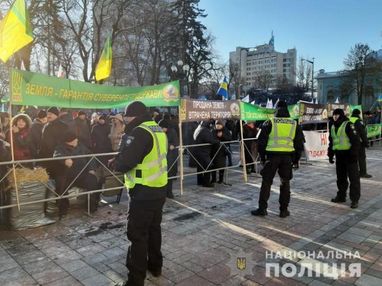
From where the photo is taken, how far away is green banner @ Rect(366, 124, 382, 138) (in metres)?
19.5

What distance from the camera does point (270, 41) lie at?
10294 cm

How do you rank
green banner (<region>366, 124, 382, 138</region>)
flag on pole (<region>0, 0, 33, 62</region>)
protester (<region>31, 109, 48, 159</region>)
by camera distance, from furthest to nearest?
green banner (<region>366, 124, 382, 138</region>)
protester (<region>31, 109, 48, 159</region>)
flag on pole (<region>0, 0, 33, 62</region>)

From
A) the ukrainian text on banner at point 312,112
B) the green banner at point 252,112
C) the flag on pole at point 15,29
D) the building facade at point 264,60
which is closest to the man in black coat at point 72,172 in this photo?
the flag on pole at point 15,29

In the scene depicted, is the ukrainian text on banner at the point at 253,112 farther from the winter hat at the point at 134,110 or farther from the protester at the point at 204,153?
the winter hat at the point at 134,110

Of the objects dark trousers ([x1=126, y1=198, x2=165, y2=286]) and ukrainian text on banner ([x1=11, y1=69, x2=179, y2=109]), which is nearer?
dark trousers ([x1=126, y1=198, x2=165, y2=286])

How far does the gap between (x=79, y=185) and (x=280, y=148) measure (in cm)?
368

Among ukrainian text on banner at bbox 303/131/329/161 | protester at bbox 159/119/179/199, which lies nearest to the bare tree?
ukrainian text on banner at bbox 303/131/329/161

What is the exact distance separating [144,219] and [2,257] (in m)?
2.25

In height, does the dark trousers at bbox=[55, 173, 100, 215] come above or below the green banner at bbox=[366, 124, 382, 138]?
below

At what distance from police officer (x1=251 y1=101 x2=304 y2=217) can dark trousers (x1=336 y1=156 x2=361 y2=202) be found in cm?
153

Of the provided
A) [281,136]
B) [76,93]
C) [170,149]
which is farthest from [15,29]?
[281,136]

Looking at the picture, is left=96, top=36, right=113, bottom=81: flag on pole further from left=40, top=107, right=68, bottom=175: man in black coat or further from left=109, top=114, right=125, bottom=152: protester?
left=40, top=107, right=68, bottom=175: man in black coat

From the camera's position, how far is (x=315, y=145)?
44.1 feet

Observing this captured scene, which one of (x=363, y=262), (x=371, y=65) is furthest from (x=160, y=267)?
(x=371, y=65)
